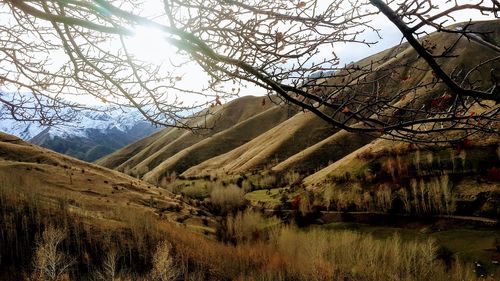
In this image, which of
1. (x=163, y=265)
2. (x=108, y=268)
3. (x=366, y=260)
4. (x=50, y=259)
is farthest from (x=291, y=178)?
(x=50, y=259)

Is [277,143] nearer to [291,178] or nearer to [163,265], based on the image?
[291,178]

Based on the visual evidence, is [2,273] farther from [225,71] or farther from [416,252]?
[416,252]

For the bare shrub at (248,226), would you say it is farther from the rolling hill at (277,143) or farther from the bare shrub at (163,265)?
the bare shrub at (163,265)

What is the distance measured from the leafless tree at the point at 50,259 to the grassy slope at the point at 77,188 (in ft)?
11.6

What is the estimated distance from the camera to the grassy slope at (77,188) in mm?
22156

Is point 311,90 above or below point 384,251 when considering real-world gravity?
above

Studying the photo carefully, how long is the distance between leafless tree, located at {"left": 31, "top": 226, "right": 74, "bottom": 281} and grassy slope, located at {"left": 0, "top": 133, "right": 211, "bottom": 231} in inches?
139

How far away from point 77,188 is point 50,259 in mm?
15234

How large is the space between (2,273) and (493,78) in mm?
18232

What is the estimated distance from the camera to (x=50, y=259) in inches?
584

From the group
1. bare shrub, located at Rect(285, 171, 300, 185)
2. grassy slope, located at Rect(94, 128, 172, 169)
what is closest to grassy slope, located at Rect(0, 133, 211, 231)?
bare shrub, located at Rect(285, 171, 300, 185)

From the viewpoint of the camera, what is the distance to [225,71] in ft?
14.8

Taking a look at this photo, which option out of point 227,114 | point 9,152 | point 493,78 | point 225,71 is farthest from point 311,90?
point 227,114

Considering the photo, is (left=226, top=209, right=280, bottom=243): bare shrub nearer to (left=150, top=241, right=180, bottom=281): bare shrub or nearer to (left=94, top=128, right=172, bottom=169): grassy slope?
(left=150, top=241, right=180, bottom=281): bare shrub
